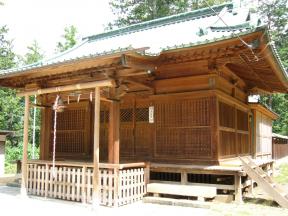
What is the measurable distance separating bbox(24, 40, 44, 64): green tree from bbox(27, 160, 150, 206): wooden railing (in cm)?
2925

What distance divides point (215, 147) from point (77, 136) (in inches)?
217

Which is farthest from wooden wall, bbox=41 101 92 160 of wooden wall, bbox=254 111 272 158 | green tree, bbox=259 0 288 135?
green tree, bbox=259 0 288 135

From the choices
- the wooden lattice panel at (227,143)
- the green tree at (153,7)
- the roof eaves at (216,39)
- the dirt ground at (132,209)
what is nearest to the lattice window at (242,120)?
the wooden lattice panel at (227,143)

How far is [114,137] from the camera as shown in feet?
29.2

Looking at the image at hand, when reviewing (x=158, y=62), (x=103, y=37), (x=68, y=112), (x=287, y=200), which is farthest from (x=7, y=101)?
(x=287, y=200)

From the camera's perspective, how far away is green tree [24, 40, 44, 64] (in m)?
37.5

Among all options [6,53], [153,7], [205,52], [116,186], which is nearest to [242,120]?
[205,52]

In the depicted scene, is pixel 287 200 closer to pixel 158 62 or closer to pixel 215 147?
pixel 215 147

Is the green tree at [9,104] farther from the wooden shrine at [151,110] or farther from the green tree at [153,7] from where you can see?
the wooden shrine at [151,110]

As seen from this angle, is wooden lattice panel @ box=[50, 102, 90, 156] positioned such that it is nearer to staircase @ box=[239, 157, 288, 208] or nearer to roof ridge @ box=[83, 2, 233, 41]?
roof ridge @ box=[83, 2, 233, 41]

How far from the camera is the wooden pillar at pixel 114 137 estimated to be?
8867 mm

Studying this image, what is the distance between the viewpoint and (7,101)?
32.3m

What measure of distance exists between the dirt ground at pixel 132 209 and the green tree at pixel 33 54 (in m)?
30.3

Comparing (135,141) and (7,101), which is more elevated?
(7,101)
